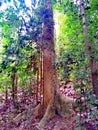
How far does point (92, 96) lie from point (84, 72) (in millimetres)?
899

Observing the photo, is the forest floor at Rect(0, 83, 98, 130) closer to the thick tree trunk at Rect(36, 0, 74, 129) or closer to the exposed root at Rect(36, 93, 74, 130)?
the exposed root at Rect(36, 93, 74, 130)

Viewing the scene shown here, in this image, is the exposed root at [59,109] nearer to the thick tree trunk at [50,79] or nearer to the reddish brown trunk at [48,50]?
the thick tree trunk at [50,79]

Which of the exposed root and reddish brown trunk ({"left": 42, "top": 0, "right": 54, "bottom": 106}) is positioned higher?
reddish brown trunk ({"left": 42, "top": 0, "right": 54, "bottom": 106})

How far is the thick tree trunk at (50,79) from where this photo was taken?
7395mm

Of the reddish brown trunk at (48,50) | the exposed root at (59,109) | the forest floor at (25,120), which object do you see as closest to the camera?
the forest floor at (25,120)

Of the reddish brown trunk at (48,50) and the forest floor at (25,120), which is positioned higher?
the reddish brown trunk at (48,50)

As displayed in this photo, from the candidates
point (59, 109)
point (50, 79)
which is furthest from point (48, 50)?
point (59, 109)

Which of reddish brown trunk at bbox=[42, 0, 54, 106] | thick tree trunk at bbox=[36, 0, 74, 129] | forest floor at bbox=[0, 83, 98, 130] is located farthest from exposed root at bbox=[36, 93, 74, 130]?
reddish brown trunk at bbox=[42, 0, 54, 106]

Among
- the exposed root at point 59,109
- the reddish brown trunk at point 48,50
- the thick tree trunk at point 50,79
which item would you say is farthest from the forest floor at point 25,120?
the reddish brown trunk at point 48,50

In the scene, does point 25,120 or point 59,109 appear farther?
point 25,120

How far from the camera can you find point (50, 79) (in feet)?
25.2

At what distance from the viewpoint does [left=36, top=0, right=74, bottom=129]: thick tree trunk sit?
7395 mm

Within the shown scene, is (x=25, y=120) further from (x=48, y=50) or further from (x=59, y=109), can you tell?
(x=48, y=50)

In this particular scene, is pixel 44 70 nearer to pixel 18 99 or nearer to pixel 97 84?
pixel 97 84
